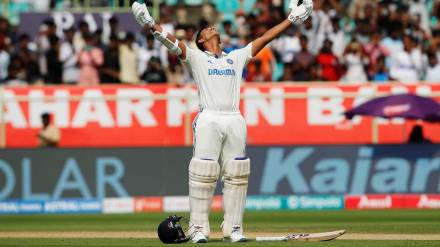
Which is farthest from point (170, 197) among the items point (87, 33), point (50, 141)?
point (87, 33)

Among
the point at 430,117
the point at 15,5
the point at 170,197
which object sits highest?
the point at 15,5

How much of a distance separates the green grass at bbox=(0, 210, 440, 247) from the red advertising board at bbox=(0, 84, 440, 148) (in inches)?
96.3

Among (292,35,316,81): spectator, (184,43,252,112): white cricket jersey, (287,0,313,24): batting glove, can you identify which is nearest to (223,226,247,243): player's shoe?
(184,43,252,112): white cricket jersey

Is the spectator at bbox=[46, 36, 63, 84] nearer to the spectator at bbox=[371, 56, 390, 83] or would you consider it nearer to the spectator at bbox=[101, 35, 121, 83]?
the spectator at bbox=[101, 35, 121, 83]

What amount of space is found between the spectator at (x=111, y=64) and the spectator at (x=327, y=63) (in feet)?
10.5

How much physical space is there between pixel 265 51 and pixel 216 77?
30.9ft

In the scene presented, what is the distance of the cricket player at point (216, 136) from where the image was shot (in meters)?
9.65

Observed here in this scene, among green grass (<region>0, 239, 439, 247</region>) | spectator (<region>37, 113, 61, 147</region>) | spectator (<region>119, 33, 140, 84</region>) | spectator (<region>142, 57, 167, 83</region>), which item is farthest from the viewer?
spectator (<region>119, 33, 140, 84</region>)

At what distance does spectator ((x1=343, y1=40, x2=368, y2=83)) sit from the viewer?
19.0 metres

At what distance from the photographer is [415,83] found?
18594 millimetres

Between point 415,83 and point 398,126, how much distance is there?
72 centimetres

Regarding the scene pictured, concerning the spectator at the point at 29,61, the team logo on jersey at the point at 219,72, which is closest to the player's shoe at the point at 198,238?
the team logo on jersey at the point at 219,72

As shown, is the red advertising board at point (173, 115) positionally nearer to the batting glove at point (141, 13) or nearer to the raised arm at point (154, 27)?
the raised arm at point (154, 27)

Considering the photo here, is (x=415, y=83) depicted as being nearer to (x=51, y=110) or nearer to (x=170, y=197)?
(x=170, y=197)
